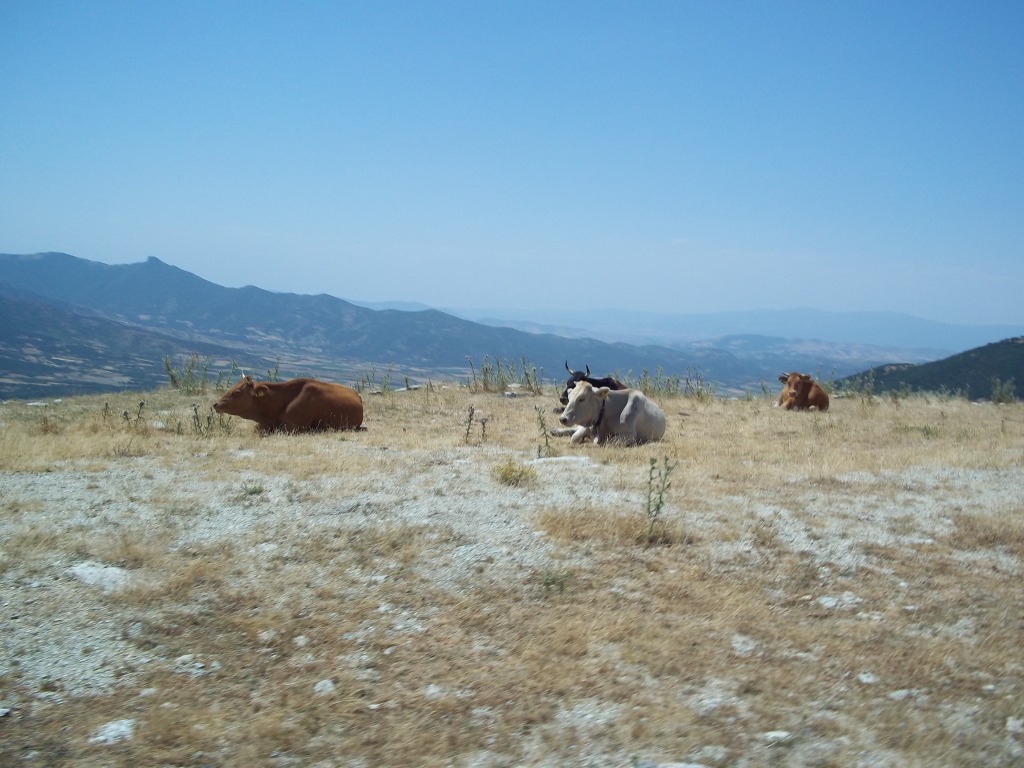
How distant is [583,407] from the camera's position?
1299cm

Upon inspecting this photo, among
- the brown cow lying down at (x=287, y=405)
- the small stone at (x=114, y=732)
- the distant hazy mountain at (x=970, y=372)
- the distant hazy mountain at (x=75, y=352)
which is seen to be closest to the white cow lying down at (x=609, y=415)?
the brown cow lying down at (x=287, y=405)

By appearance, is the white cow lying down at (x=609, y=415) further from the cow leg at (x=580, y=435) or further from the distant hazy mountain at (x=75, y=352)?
the distant hazy mountain at (x=75, y=352)

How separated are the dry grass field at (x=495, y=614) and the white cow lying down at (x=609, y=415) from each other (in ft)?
9.65

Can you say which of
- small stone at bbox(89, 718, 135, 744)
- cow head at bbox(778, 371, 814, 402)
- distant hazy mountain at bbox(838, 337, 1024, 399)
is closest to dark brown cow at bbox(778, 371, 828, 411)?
cow head at bbox(778, 371, 814, 402)

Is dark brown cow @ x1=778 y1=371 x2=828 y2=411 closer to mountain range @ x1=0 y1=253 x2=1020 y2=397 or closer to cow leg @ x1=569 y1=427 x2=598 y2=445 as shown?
cow leg @ x1=569 y1=427 x2=598 y2=445

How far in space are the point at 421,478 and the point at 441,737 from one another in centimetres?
498

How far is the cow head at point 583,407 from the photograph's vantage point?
1294 cm

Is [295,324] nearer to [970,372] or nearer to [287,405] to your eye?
[970,372]

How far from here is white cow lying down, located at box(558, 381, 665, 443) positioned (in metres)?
12.8

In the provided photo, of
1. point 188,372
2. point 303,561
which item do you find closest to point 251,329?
point 188,372

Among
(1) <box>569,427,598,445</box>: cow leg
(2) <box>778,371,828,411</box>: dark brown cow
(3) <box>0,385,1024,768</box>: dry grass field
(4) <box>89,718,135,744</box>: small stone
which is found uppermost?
(2) <box>778,371,828,411</box>: dark brown cow

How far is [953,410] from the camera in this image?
19406 mm

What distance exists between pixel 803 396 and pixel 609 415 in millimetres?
8318

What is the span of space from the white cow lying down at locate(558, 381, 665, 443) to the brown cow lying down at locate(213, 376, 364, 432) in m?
3.98
